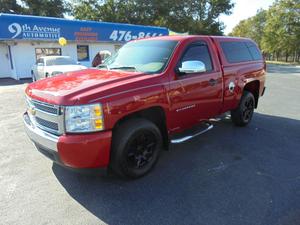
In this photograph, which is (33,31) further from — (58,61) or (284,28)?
(284,28)

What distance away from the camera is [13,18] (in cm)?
1689

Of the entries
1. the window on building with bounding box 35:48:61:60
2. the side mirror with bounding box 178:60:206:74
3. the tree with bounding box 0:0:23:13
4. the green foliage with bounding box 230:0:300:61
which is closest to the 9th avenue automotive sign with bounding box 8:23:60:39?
the window on building with bounding box 35:48:61:60

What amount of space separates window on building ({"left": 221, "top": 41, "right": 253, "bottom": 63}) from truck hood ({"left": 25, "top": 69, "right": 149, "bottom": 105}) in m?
2.31

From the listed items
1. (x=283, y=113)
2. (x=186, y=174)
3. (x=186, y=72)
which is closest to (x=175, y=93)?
(x=186, y=72)

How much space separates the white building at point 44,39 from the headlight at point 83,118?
17.0 meters

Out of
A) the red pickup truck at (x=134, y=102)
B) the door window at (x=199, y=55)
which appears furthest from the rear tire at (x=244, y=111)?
the door window at (x=199, y=55)

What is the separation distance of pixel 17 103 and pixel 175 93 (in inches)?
302

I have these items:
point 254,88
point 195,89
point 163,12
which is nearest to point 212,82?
point 195,89

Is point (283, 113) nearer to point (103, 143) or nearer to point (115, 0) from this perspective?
point (103, 143)

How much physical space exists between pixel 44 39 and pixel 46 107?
1735 centimetres

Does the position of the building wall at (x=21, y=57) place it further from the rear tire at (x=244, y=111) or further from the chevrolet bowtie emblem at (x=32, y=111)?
the rear tire at (x=244, y=111)

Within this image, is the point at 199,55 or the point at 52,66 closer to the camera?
the point at 199,55

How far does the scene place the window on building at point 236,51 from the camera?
5.12 metres

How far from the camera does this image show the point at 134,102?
3.29 metres
